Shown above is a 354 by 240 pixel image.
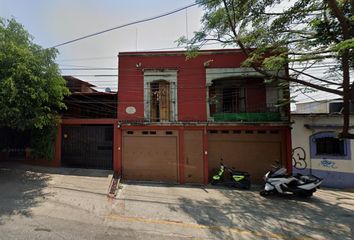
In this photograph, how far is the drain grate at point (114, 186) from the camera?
935 centimetres

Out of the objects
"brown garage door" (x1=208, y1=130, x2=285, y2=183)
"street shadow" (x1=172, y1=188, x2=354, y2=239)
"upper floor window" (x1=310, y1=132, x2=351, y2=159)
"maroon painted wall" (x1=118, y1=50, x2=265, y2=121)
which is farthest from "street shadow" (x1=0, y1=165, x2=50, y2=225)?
"upper floor window" (x1=310, y1=132, x2=351, y2=159)

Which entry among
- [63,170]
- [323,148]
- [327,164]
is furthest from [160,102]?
[327,164]

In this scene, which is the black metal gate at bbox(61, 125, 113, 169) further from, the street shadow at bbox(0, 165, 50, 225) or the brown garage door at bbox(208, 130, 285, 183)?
the brown garage door at bbox(208, 130, 285, 183)

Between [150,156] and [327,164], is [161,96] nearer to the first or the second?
[150,156]

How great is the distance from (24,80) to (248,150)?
10.5m

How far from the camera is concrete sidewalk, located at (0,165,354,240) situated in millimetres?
6059

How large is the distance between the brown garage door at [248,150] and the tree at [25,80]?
774cm

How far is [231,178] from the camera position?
1219 cm

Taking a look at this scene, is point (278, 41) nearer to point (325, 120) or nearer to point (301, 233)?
point (325, 120)

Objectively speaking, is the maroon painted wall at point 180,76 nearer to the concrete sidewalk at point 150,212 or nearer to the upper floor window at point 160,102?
the upper floor window at point 160,102

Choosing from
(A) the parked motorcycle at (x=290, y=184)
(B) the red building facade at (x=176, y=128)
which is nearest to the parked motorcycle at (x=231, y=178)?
(B) the red building facade at (x=176, y=128)

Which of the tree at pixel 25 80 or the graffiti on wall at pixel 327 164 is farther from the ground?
the tree at pixel 25 80

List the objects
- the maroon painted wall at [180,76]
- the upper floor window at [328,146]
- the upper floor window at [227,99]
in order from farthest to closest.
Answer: the upper floor window at [227,99] < the maroon painted wall at [180,76] < the upper floor window at [328,146]

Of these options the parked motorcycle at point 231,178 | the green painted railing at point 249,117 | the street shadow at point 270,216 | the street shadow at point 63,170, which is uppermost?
the green painted railing at point 249,117
